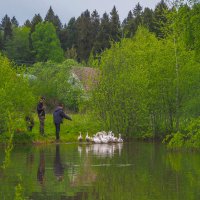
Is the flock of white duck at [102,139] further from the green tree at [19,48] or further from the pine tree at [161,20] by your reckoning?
the green tree at [19,48]

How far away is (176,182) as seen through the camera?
768 inches

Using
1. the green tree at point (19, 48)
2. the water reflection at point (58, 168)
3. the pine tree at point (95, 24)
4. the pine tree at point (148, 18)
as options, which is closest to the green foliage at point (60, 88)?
the water reflection at point (58, 168)

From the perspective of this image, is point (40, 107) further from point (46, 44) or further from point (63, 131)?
point (46, 44)

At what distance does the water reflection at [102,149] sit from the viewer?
30422mm

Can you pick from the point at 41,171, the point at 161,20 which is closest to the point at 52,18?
the point at 161,20

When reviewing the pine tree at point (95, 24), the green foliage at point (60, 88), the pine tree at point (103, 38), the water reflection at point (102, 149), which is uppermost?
the pine tree at point (95, 24)

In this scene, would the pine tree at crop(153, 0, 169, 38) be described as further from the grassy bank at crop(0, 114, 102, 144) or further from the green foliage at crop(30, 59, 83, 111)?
the green foliage at crop(30, 59, 83, 111)

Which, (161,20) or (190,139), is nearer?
(190,139)

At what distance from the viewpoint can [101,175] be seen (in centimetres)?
2134

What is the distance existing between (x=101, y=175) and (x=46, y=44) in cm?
12622

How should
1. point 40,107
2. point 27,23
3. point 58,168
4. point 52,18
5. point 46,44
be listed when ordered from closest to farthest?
point 58,168, point 40,107, point 46,44, point 27,23, point 52,18

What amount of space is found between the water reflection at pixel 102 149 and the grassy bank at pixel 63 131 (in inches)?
121

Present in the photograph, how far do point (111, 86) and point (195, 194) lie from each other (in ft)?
85.2

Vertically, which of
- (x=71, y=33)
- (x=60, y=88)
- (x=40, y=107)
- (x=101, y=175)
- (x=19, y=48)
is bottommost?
(x=101, y=175)
